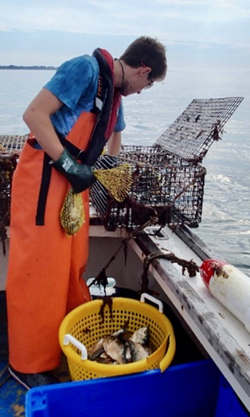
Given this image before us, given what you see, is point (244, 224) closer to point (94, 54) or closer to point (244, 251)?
point (244, 251)

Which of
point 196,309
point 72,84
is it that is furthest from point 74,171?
point 196,309

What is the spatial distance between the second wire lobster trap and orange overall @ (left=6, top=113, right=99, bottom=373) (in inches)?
12.6

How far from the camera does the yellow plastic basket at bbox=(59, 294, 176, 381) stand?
2164 millimetres

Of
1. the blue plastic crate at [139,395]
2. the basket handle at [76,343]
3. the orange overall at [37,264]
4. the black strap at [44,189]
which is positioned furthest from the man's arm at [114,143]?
the blue plastic crate at [139,395]

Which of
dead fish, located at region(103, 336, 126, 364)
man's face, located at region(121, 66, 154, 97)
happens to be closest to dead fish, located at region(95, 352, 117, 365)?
dead fish, located at region(103, 336, 126, 364)

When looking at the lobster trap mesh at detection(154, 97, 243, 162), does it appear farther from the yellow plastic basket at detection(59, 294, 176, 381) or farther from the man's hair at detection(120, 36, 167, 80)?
the yellow plastic basket at detection(59, 294, 176, 381)

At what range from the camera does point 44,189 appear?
2.41 metres

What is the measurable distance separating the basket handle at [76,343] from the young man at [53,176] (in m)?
0.37

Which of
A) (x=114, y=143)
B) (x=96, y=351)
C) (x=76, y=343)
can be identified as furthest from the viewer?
(x=114, y=143)

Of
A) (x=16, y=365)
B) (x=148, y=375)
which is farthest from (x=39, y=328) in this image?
(x=148, y=375)

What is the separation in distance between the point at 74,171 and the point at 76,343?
91 centimetres

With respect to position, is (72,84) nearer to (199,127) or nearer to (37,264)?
(37,264)

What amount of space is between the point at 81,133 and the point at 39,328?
1208 mm

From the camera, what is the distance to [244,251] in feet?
27.6
